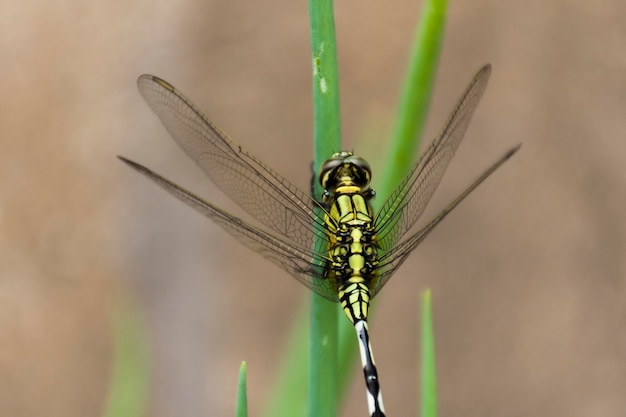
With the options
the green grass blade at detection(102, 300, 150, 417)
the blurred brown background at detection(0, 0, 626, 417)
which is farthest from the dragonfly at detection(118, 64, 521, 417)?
the blurred brown background at detection(0, 0, 626, 417)

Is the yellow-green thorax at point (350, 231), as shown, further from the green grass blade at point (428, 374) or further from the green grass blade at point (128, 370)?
the green grass blade at point (128, 370)

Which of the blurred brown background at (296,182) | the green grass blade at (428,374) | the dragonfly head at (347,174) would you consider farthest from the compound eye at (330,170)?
the blurred brown background at (296,182)

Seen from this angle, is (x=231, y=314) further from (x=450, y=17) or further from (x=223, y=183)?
(x=223, y=183)

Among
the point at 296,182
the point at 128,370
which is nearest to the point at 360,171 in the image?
the point at 128,370

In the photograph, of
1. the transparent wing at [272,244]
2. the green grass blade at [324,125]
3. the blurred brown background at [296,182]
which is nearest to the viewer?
the green grass blade at [324,125]

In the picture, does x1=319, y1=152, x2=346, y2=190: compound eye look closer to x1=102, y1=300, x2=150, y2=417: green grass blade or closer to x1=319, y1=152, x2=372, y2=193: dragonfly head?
x1=319, y1=152, x2=372, y2=193: dragonfly head

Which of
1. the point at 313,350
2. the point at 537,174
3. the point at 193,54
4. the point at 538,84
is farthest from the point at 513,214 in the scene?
the point at 313,350
